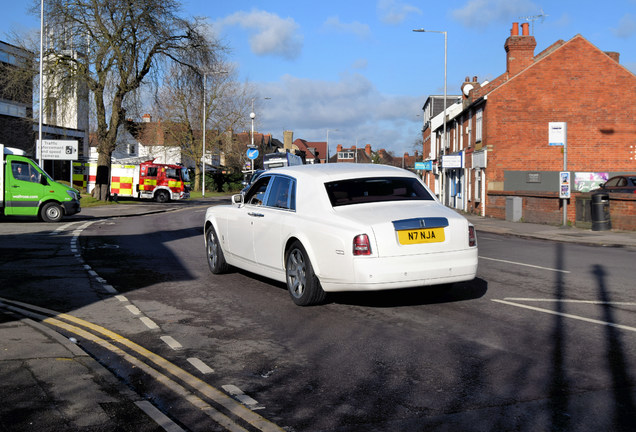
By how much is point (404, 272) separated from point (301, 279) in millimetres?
1302

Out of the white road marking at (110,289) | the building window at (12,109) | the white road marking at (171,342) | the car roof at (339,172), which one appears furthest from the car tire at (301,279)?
the building window at (12,109)

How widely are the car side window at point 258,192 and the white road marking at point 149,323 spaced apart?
2.58 metres

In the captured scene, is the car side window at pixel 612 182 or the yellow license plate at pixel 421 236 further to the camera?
the car side window at pixel 612 182

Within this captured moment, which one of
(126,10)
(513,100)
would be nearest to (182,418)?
(513,100)

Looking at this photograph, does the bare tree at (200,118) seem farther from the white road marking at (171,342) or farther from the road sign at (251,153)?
the white road marking at (171,342)

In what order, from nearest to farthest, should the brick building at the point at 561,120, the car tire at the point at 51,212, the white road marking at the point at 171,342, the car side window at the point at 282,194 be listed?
the white road marking at the point at 171,342, the car side window at the point at 282,194, the car tire at the point at 51,212, the brick building at the point at 561,120

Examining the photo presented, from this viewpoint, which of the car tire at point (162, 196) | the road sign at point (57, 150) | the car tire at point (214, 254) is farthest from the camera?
the car tire at point (162, 196)

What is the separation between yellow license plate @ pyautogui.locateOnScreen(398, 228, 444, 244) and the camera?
23.7ft

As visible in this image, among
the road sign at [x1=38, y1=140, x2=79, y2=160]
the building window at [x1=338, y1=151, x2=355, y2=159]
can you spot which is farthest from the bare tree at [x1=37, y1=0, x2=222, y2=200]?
the building window at [x1=338, y1=151, x2=355, y2=159]

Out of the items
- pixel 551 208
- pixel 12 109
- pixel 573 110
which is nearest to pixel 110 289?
pixel 551 208

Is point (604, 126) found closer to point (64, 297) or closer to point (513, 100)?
point (513, 100)

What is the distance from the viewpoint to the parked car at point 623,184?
25.2 metres

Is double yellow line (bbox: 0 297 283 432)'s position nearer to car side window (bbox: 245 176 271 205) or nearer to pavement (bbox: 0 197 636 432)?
pavement (bbox: 0 197 636 432)

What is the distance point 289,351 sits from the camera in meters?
5.92
